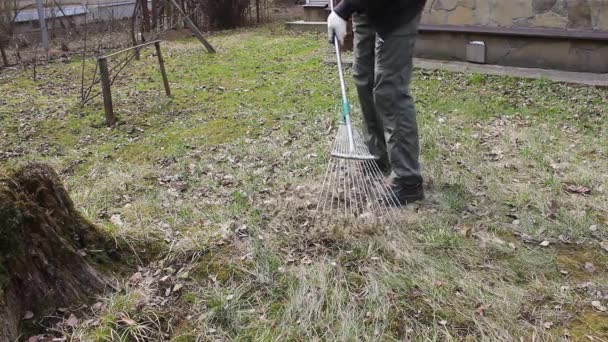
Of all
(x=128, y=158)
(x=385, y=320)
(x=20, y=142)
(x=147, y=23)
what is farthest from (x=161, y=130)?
Result: (x=147, y=23)

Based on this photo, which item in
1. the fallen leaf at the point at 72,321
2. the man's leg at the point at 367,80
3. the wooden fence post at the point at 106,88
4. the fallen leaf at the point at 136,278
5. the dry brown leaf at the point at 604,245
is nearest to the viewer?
the fallen leaf at the point at 72,321

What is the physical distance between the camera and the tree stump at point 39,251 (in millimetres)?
2168

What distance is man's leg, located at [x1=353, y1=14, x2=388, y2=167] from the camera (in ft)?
11.1

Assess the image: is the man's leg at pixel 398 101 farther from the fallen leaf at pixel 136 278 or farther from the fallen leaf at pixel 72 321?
the fallen leaf at pixel 72 321

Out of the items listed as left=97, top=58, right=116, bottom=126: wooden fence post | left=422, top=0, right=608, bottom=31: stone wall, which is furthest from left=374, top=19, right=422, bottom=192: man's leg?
left=422, top=0, right=608, bottom=31: stone wall

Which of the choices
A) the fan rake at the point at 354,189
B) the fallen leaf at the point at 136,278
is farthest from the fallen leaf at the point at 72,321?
the fan rake at the point at 354,189

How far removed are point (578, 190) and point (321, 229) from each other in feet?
5.48

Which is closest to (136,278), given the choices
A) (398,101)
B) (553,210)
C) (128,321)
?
(128,321)

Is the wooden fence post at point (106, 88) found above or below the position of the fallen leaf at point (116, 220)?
above

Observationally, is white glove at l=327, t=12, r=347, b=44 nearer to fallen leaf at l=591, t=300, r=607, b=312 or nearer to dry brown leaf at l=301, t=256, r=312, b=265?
dry brown leaf at l=301, t=256, r=312, b=265

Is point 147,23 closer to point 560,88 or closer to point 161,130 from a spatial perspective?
point 161,130

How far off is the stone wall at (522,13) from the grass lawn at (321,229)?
796 millimetres

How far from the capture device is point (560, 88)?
575 cm

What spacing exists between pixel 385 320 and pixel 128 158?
307 centimetres
